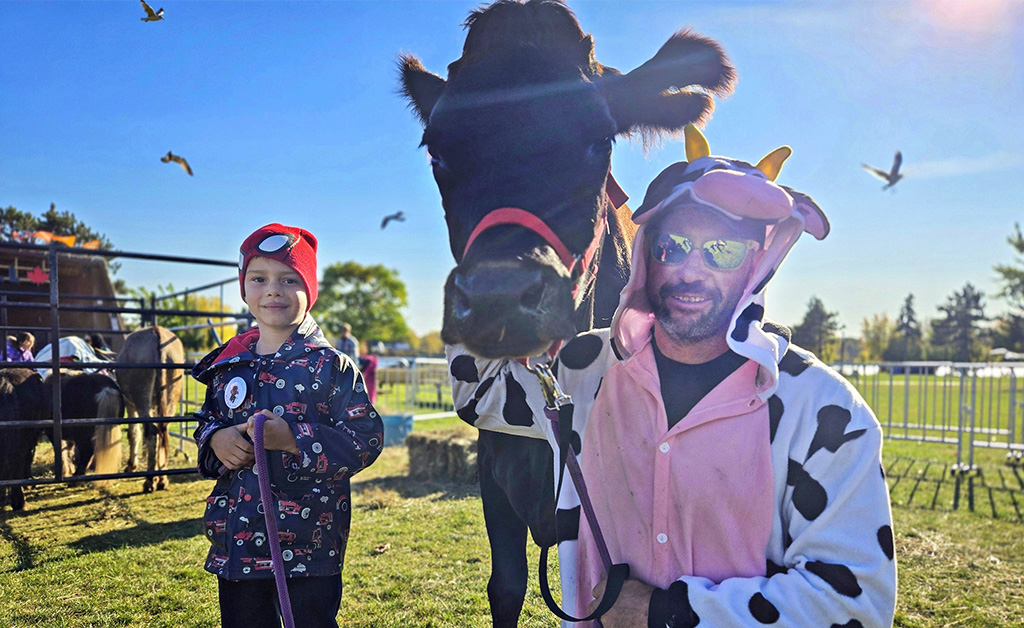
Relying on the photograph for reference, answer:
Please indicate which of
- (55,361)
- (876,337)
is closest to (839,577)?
(55,361)

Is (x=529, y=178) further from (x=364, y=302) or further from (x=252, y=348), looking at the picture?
(x=364, y=302)

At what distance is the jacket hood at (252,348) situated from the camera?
209 centimetres

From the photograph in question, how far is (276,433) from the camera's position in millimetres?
1858

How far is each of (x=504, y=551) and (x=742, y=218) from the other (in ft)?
5.49

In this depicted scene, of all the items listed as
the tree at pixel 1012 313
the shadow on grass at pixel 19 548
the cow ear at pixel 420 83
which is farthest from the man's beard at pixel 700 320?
the tree at pixel 1012 313

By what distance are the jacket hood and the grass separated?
6.28 feet

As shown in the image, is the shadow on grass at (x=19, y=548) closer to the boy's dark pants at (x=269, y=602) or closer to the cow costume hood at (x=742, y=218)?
the boy's dark pants at (x=269, y=602)

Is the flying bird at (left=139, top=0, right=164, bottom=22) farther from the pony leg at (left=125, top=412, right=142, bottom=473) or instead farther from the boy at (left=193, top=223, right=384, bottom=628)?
the pony leg at (left=125, top=412, right=142, bottom=473)

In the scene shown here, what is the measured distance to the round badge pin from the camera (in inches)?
80.1

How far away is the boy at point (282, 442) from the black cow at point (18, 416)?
4389mm

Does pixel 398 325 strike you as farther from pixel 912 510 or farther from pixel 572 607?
pixel 572 607

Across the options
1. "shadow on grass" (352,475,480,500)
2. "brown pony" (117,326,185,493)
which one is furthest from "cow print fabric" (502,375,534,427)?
"brown pony" (117,326,185,493)

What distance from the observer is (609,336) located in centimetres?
155

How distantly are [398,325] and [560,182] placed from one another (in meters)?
57.7
